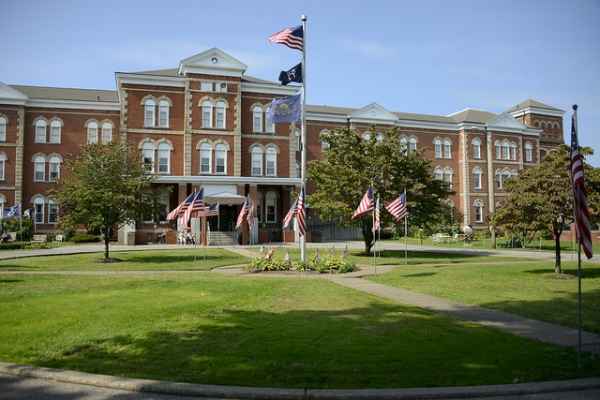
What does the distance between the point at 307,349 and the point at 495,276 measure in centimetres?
1253

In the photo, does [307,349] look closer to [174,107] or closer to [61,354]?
[61,354]

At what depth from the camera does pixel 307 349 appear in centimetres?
742

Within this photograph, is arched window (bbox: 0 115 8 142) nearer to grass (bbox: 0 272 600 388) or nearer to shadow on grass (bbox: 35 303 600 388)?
grass (bbox: 0 272 600 388)

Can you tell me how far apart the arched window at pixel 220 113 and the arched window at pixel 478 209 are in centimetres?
3214

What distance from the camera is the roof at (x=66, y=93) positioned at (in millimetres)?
45094

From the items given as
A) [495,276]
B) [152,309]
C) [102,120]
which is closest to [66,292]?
[152,309]

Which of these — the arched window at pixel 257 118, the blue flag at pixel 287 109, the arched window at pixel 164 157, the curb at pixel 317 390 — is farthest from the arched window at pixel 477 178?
the curb at pixel 317 390

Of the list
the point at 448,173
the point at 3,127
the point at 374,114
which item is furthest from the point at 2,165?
the point at 448,173

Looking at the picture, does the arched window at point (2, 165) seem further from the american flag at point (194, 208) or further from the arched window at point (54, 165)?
the american flag at point (194, 208)

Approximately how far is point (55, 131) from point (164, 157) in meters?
10.9

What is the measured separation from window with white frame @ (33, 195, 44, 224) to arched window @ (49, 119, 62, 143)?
17.3 ft

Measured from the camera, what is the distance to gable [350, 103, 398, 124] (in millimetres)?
53219

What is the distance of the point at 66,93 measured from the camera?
155 ft

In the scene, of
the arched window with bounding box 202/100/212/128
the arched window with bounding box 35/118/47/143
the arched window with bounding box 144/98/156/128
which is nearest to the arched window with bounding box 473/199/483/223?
the arched window with bounding box 202/100/212/128
